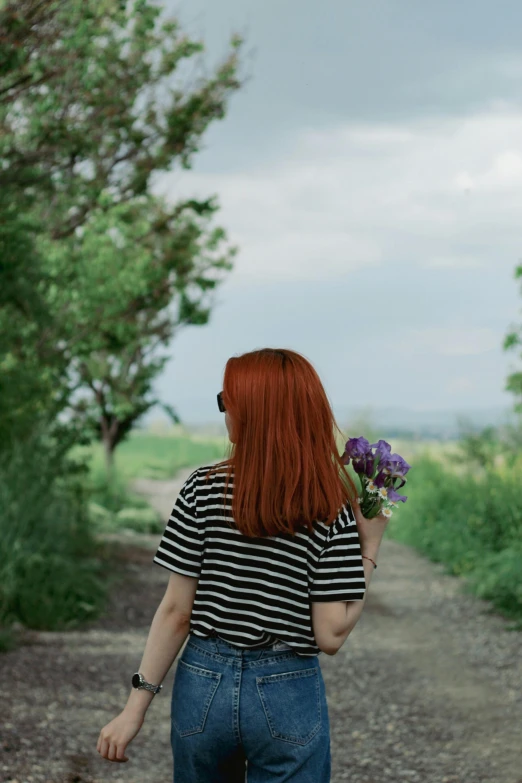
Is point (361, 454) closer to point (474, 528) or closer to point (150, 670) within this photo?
point (150, 670)

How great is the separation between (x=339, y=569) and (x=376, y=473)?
27 cm

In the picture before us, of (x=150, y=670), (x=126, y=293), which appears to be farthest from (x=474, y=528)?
(x=150, y=670)

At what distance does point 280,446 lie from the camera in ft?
7.23

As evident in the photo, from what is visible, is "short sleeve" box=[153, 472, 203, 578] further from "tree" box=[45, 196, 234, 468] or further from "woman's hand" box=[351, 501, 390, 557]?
"tree" box=[45, 196, 234, 468]

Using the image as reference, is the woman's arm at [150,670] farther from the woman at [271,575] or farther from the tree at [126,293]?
the tree at [126,293]

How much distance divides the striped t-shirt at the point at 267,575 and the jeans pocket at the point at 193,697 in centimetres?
9

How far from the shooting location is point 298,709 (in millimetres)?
2229

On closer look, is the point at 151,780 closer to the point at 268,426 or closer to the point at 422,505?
the point at 268,426

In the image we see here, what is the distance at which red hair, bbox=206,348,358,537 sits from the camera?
2.19 meters

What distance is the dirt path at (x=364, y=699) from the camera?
5250mm

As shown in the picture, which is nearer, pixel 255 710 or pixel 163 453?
pixel 255 710

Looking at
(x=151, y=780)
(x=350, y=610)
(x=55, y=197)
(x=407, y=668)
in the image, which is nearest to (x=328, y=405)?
(x=350, y=610)

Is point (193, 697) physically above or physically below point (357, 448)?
below

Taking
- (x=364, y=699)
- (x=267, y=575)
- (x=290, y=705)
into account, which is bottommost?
(x=364, y=699)
